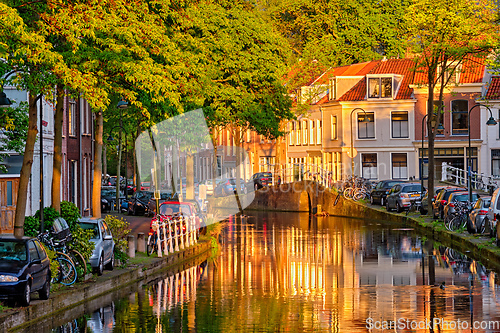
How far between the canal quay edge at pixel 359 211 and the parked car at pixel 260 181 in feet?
6.49

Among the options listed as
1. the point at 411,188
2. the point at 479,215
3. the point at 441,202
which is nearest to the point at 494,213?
the point at 479,215

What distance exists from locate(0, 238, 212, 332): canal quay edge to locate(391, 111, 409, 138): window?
139 ft

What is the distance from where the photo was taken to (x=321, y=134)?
2842 inches

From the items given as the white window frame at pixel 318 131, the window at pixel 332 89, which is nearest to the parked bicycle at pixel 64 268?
the window at pixel 332 89

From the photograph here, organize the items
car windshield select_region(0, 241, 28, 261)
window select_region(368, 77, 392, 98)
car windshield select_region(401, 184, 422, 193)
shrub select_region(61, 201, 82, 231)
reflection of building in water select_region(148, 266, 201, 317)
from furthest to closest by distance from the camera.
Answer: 1. window select_region(368, 77, 392, 98)
2. car windshield select_region(401, 184, 422, 193)
3. shrub select_region(61, 201, 82, 231)
4. reflection of building in water select_region(148, 266, 201, 317)
5. car windshield select_region(0, 241, 28, 261)

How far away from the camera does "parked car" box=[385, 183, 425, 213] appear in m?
46.5

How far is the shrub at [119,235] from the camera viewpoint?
21.7m

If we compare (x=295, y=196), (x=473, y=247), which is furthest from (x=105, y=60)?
(x=295, y=196)

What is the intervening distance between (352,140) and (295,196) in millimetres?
6311

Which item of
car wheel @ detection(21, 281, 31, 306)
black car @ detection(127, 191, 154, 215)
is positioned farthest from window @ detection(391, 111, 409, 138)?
car wheel @ detection(21, 281, 31, 306)

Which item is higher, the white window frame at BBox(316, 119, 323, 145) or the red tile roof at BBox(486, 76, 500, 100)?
the red tile roof at BBox(486, 76, 500, 100)

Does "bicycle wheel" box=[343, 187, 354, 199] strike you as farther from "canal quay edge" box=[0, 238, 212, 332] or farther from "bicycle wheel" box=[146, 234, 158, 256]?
"bicycle wheel" box=[146, 234, 158, 256]

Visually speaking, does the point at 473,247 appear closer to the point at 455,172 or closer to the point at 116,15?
the point at 116,15

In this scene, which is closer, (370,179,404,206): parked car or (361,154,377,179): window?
(370,179,404,206): parked car
